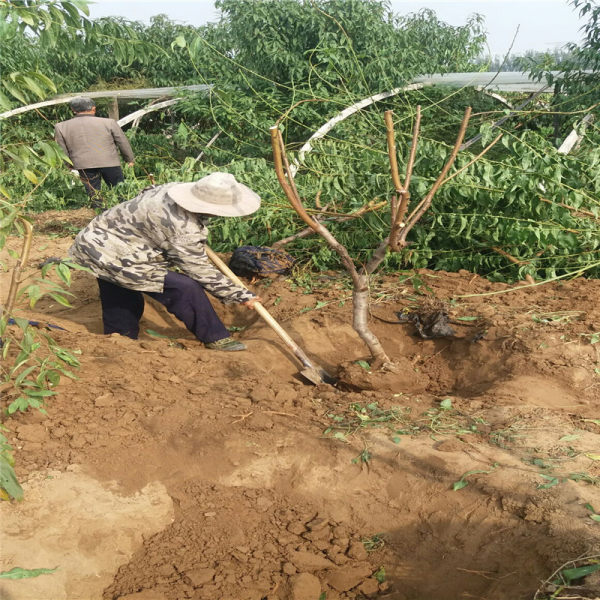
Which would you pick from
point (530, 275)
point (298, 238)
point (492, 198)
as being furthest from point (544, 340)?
point (298, 238)

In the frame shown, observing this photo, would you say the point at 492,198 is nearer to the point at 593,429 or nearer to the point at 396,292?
the point at 396,292

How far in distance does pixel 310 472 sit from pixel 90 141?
5956mm

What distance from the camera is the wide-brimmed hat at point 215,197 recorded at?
3.89 metres

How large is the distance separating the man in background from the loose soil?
4001 millimetres

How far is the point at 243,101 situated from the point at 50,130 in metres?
5.14

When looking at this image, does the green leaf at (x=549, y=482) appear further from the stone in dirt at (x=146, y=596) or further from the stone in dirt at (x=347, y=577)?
the stone in dirt at (x=146, y=596)

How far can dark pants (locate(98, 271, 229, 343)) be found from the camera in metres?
4.55

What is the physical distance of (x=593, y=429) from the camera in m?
3.29

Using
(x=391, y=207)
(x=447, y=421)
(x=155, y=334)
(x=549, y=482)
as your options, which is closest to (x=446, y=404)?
(x=447, y=421)

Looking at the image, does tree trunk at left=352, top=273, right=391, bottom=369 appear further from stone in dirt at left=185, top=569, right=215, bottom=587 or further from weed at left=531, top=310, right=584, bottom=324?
stone in dirt at left=185, top=569, right=215, bottom=587

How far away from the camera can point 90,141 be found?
7.69m

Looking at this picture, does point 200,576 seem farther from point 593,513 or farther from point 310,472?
point 593,513

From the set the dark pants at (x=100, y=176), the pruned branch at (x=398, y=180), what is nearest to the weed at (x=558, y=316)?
the pruned branch at (x=398, y=180)

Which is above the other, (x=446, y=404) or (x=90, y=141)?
(x=90, y=141)
